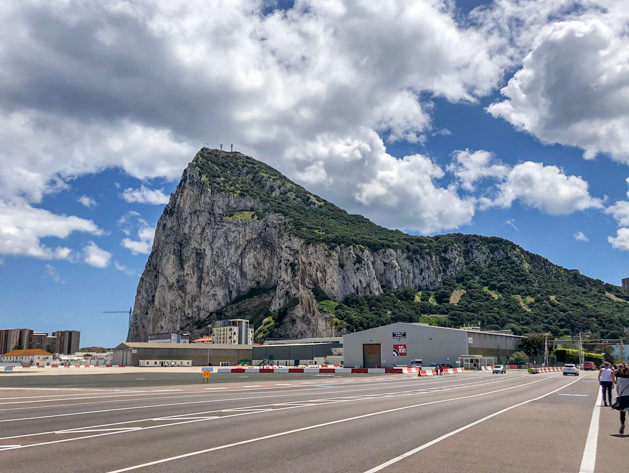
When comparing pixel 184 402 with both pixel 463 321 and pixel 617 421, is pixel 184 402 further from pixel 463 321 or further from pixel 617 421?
pixel 463 321

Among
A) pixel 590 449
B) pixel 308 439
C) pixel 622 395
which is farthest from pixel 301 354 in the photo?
pixel 590 449

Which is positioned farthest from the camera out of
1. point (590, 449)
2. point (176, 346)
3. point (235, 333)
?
point (235, 333)

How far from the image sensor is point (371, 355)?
10012cm

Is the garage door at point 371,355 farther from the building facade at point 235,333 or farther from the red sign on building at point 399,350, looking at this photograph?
the building facade at point 235,333

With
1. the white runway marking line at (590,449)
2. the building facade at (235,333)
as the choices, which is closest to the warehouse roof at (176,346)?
the building facade at (235,333)

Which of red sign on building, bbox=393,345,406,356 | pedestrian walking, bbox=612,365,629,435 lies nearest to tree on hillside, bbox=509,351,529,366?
red sign on building, bbox=393,345,406,356

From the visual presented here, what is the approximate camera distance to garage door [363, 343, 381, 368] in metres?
99.4

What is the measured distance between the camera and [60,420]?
15.2m

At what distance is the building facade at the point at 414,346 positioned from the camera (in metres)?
91.3

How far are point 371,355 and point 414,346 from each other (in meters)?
9.82

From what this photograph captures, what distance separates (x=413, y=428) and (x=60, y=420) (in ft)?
34.4

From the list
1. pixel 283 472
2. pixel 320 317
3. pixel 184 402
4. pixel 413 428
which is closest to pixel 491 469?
pixel 283 472

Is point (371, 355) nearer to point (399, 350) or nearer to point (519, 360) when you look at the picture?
point (399, 350)

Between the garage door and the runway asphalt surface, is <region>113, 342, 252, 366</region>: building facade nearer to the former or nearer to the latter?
the garage door
